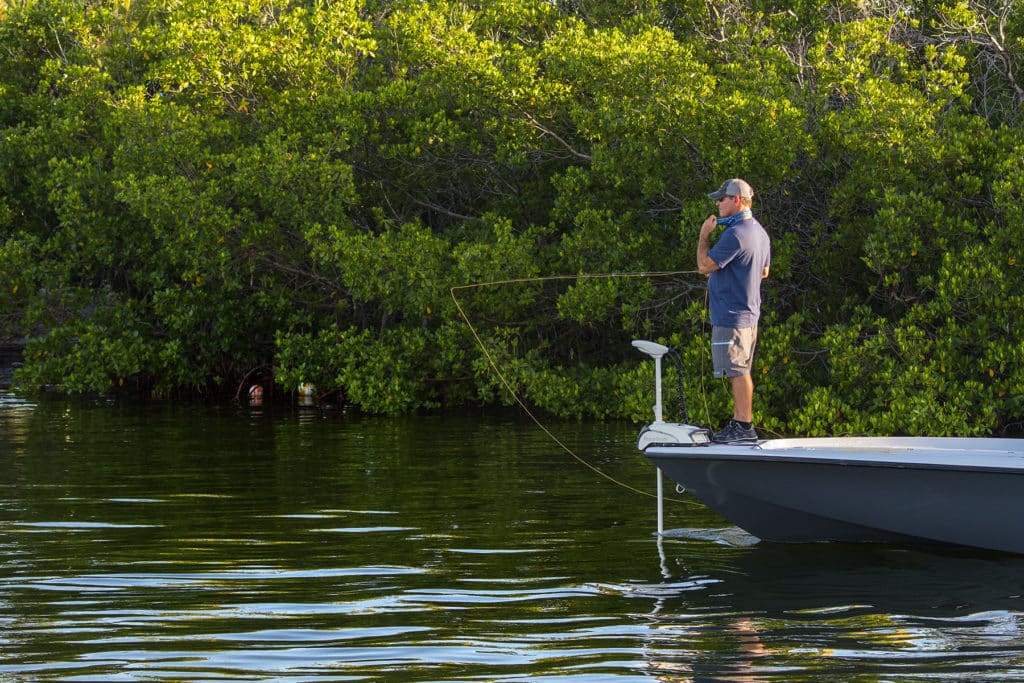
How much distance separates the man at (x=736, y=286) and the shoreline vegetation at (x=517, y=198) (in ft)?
20.6

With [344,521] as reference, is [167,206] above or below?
above

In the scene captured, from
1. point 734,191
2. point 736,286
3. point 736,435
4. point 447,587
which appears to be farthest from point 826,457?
point 447,587

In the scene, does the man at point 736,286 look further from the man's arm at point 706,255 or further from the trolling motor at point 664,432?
the trolling motor at point 664,432

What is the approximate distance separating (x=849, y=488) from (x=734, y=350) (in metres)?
1.02

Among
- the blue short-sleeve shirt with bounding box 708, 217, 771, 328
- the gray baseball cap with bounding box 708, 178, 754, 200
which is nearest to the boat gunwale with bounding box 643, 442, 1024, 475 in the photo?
the blue short-sleeve shirt with bounding box 708, 217, 771, 328

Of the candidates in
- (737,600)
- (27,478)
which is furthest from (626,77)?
(737,600)

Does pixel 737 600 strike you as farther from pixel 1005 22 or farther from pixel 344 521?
pixel 1005 22

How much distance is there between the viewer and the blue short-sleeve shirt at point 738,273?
886 cm

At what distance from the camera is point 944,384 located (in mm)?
14883

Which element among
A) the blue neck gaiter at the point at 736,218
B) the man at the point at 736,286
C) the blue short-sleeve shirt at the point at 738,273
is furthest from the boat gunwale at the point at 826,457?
the blue neck gaiter at the point at 736,218

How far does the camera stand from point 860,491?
8.66 metres

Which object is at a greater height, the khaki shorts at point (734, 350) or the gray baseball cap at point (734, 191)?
the gray baseball cap at point (734, 191)

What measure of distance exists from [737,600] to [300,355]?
14.2 meters

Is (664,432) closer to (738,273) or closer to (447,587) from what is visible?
(738,273)
